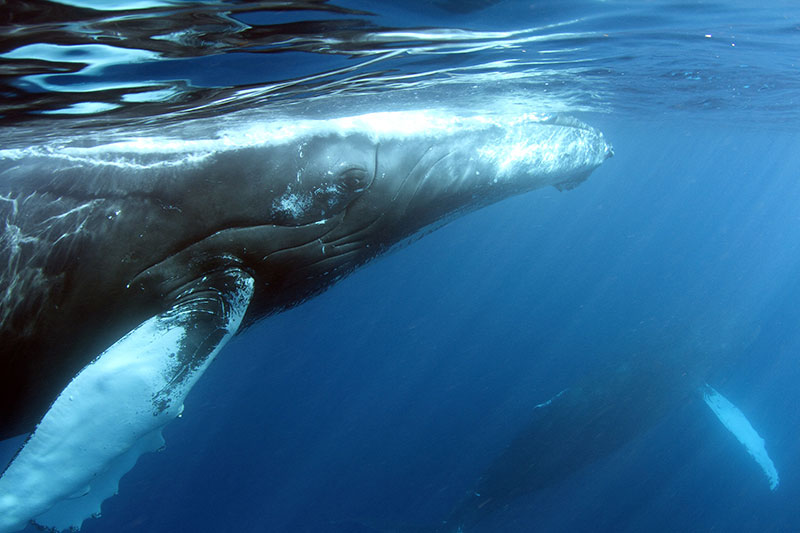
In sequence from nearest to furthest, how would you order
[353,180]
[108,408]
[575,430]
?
[108,408] < [353,180] < [575,430]

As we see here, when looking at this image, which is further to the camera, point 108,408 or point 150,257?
point 150,257

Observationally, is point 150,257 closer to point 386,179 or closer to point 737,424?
point 386,179

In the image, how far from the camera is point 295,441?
3922cm

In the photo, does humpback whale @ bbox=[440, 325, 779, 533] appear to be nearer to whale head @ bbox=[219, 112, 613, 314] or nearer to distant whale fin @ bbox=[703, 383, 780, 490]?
distant whale fin @ bbox=[703, 383, 780, 490]

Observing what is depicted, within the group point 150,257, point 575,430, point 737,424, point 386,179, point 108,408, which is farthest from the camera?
point 737,424

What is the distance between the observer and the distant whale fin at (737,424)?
65.2 feet

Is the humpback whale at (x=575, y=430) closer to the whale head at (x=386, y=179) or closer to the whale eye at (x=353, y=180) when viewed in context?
the whale head at (x=386, y=179)

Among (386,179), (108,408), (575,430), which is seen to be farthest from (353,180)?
(575,430)

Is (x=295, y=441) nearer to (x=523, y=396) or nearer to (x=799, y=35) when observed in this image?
(x=523, y=396)

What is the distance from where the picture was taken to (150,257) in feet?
14.1

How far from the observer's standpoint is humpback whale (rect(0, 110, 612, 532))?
3.84 m

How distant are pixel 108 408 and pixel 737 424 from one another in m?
23.3

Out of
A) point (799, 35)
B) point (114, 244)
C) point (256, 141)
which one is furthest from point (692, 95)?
point (114, 244)

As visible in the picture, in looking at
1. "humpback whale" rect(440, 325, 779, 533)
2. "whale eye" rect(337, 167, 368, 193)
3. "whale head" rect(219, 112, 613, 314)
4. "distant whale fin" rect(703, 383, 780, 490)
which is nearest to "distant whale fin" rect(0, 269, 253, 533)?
"whale head" rect(219, 112, 613, 314)
